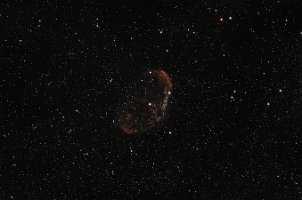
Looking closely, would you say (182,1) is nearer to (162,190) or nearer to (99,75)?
(99,75)

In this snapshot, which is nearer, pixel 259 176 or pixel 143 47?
pixel 143 47

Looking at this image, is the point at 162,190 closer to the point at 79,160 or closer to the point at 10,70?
the point at 79,160

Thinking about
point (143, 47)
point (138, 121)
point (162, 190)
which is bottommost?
point (162, 190)

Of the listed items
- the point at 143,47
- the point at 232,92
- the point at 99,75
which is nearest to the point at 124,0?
the point at 143,47

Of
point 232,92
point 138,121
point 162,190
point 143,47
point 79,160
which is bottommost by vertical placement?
point 162,190

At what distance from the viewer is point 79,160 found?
10.8 ft

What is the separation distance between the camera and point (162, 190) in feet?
11.2

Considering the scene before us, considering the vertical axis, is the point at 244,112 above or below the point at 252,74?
below

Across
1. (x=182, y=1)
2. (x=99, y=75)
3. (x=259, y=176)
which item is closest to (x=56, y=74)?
(x=99, y=75)

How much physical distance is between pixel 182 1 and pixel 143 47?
17.0 inches

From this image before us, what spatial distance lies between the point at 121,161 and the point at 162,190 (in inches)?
16.0

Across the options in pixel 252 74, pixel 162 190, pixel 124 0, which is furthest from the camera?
pixel 162 190

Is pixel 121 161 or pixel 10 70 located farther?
pixel 121 161

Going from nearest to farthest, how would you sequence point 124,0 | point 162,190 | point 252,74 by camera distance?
1. point 124,0
2. point 252,74
3. point 162,190
